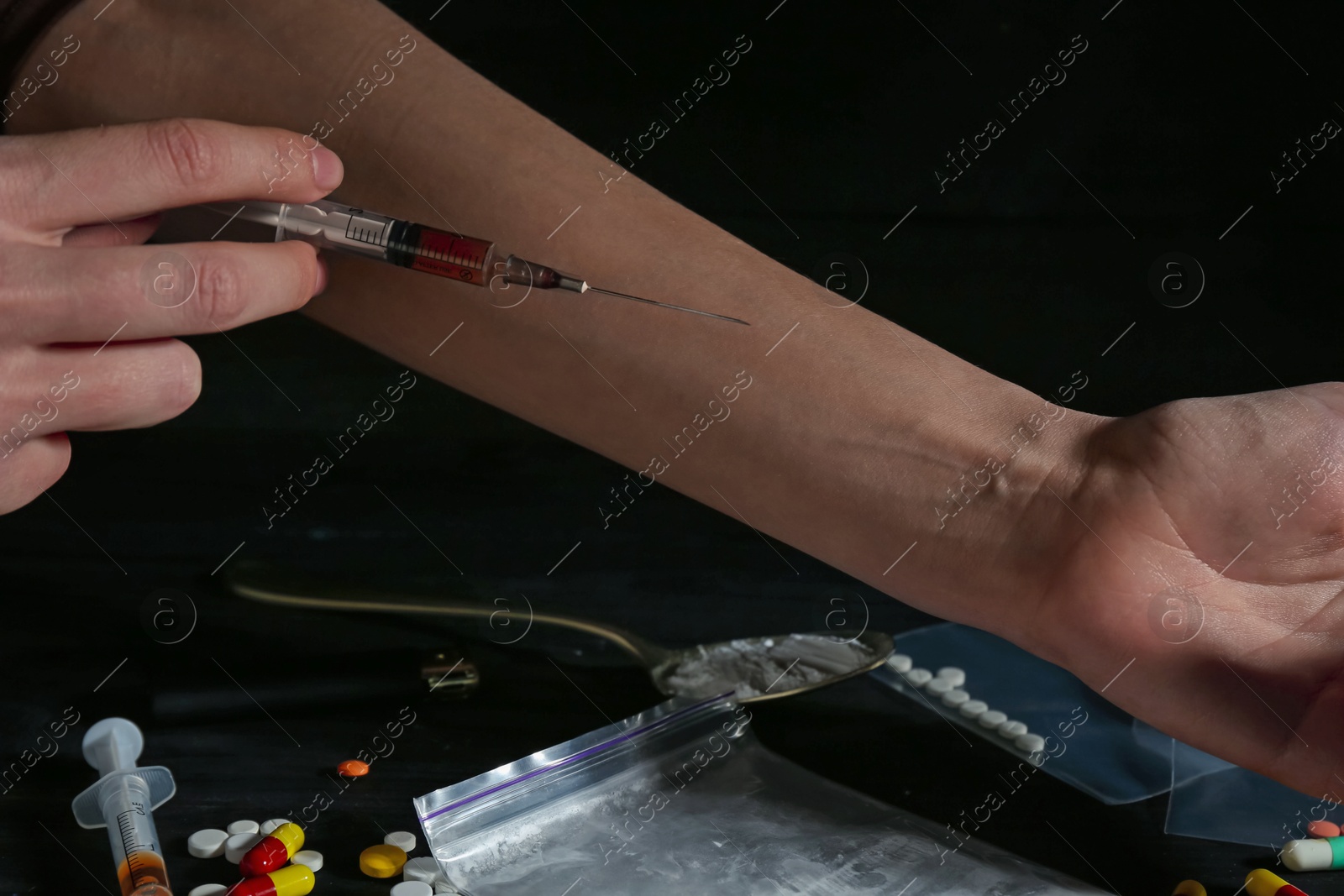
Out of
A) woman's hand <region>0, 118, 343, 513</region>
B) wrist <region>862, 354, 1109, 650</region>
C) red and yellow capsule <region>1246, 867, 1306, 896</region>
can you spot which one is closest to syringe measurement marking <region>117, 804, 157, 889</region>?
woman's hand <region>0, 118, 343, 513</region>

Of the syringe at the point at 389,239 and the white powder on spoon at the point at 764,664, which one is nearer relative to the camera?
the syringe at the point at 389,239

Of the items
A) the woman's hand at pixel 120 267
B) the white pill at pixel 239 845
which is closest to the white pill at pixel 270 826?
the white pill at pixel 239 845

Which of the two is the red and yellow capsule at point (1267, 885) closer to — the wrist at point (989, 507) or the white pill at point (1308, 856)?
the white pill at point (1308, 856)

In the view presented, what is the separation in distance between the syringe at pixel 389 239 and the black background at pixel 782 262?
23 centimetres

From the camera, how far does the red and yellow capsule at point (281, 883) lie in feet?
2.37

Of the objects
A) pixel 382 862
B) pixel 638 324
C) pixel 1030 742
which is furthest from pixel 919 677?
pixel 382 862

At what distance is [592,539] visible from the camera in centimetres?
137

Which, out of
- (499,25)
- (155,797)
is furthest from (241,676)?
(499,25)

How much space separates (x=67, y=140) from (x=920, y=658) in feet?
2.77

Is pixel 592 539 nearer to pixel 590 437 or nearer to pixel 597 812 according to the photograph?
pixel 590 437

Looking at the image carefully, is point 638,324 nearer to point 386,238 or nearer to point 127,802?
point 386,238

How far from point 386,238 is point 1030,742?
656 mm

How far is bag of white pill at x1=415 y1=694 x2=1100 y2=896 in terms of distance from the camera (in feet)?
2.51

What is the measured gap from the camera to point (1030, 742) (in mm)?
949
